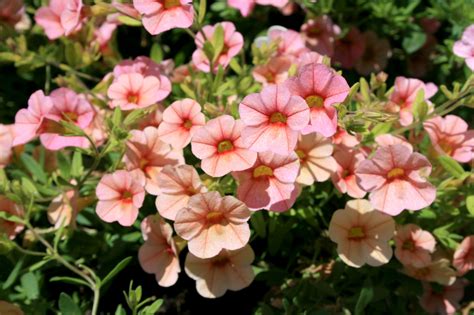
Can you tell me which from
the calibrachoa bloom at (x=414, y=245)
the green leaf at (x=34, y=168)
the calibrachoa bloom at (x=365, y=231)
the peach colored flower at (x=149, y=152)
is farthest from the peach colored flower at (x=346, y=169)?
the green leaf at (x=34, y=168)

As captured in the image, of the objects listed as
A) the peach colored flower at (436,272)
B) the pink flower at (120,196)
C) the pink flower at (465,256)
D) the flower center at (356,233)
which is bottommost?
the peach colored flower at (436,272)

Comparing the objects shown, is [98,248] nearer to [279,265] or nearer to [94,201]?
[94,201]

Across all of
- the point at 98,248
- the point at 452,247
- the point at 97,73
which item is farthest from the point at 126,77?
the point at 452,247

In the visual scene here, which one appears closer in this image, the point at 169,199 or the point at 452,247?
the point at 169,199

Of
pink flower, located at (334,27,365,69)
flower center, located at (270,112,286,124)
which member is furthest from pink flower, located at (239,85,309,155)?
pink flower, located at (334,27,365,69)

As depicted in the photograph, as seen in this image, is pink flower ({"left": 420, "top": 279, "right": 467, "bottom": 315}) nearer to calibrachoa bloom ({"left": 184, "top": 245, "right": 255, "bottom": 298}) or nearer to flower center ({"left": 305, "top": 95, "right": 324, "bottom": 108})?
calibrachoa bloom ({"left": 184, "top": 245, "right": 255, "bottom": 298})

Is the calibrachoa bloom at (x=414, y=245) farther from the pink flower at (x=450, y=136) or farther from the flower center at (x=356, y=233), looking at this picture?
the pink flower at (x=450, y=136)

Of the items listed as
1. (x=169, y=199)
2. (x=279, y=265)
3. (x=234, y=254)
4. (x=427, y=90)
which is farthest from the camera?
(x=279, y=265)
